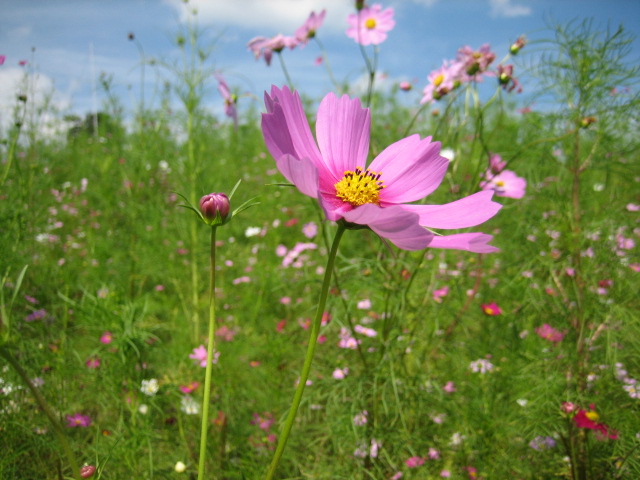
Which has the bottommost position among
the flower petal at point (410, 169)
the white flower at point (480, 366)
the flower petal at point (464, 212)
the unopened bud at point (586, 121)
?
the white flower at point (480, 366)

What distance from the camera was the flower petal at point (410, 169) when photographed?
0.52 m

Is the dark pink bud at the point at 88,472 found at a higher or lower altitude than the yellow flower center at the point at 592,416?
higher

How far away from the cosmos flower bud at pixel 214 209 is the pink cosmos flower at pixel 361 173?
8cm

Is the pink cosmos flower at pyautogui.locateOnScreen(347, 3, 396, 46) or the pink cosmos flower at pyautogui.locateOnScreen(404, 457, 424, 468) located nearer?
the pink cosmos flower at pyautogui.locateOnScreen(404, 457, 424, 468)

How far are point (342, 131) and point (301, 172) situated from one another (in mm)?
189

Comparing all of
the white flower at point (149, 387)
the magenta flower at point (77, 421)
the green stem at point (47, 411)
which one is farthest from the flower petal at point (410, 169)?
the magenta flower at point (77, 421)

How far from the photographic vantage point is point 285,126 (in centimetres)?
43

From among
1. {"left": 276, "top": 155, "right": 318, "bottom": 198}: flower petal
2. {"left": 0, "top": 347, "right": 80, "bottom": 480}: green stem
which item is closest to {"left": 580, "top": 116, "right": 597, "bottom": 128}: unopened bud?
{"left": 276, "top": 155, "right": 318, "bottom": 198}: flower petal

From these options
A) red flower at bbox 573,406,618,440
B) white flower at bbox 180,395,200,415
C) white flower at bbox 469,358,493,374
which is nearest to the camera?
red flower at bbox 573,406,618,440

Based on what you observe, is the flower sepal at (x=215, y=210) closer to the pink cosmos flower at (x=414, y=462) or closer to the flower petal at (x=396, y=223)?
the flower petal at (x=396, y=223)

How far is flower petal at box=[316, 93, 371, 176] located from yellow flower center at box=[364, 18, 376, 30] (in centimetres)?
96

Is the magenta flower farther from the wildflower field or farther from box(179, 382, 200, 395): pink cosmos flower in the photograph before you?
box(179, 382, 200, 395): pink cosmos flower

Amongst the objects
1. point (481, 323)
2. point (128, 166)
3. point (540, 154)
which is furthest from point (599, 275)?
point (128, 166)

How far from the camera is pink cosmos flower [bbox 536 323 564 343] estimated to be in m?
1.19
